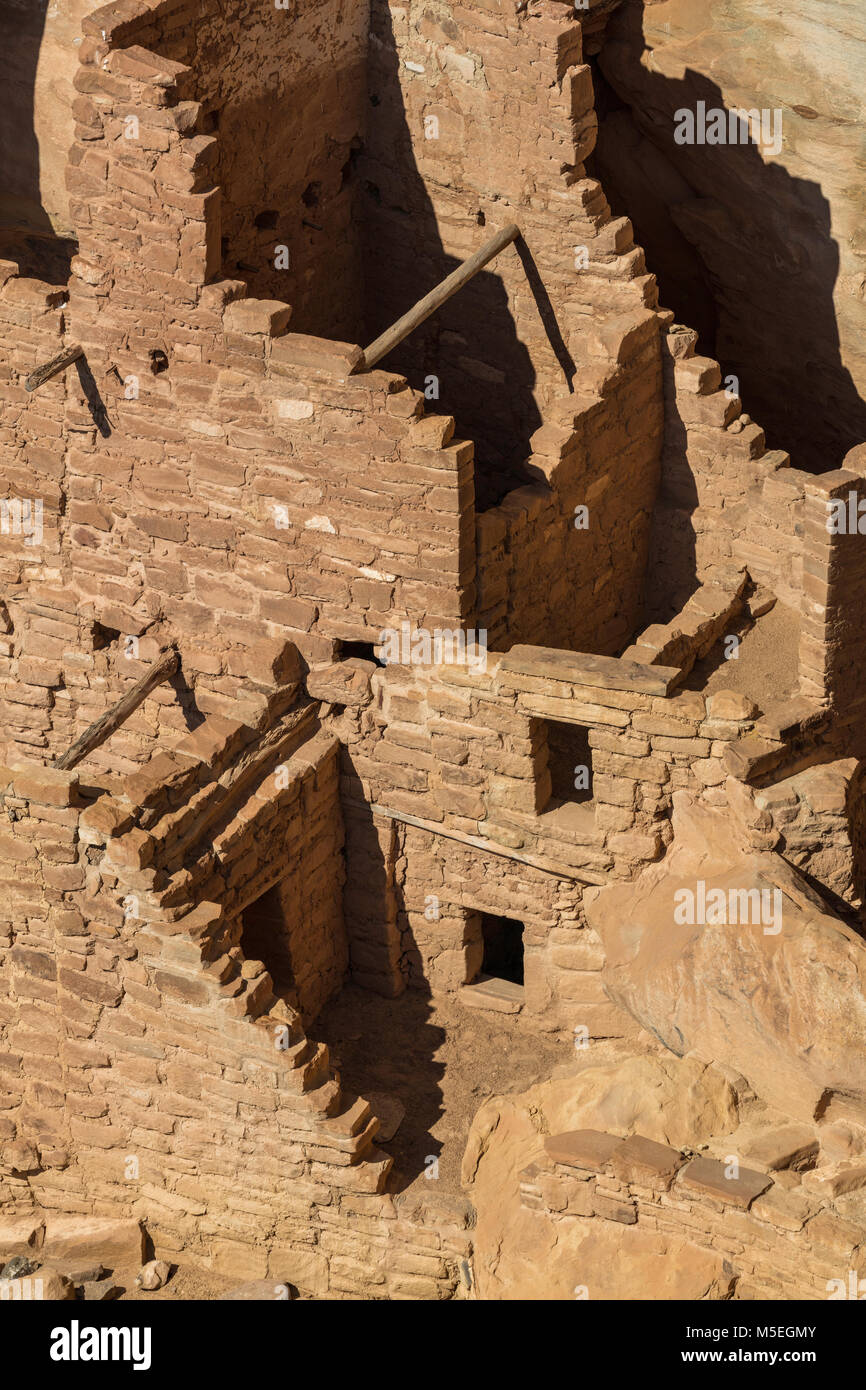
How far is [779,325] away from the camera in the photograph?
22109 millimetres

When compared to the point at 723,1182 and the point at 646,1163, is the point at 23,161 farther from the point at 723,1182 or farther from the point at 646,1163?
the point at 723,1182

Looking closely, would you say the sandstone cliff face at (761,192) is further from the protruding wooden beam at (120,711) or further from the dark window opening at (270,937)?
the dark window opening at (270,937)

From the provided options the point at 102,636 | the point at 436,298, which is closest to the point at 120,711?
the point at 102,636

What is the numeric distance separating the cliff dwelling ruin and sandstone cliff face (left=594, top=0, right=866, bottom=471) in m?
0.10

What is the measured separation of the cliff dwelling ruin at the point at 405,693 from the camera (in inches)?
709

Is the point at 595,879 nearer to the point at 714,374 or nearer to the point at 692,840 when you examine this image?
the point at 692,840

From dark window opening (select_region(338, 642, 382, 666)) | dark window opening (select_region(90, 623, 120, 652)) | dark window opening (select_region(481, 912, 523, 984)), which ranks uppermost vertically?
dark window opening (select_region(90, 623, 120, 652))

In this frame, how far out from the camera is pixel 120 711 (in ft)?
63.4

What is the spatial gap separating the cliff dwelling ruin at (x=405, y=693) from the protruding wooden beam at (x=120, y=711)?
0.04 metres

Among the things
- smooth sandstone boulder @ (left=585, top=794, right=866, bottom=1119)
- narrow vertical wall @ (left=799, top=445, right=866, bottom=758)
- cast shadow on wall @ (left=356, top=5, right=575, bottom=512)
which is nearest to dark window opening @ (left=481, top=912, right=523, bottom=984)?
smooth sandstone boulder @ (left=585, top=794, right=866, bottom=1119)

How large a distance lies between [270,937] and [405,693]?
2.15 m

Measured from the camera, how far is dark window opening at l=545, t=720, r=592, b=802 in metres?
19.6

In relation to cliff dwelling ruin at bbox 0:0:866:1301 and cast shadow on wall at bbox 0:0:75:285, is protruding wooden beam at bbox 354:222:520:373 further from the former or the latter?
cast shadow on wall at bbox 0:0:75:285

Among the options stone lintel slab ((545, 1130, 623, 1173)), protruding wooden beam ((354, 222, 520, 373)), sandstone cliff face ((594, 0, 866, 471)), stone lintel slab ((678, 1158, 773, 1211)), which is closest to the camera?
stone lintel slab ((678, 1158, 773, 1211))
